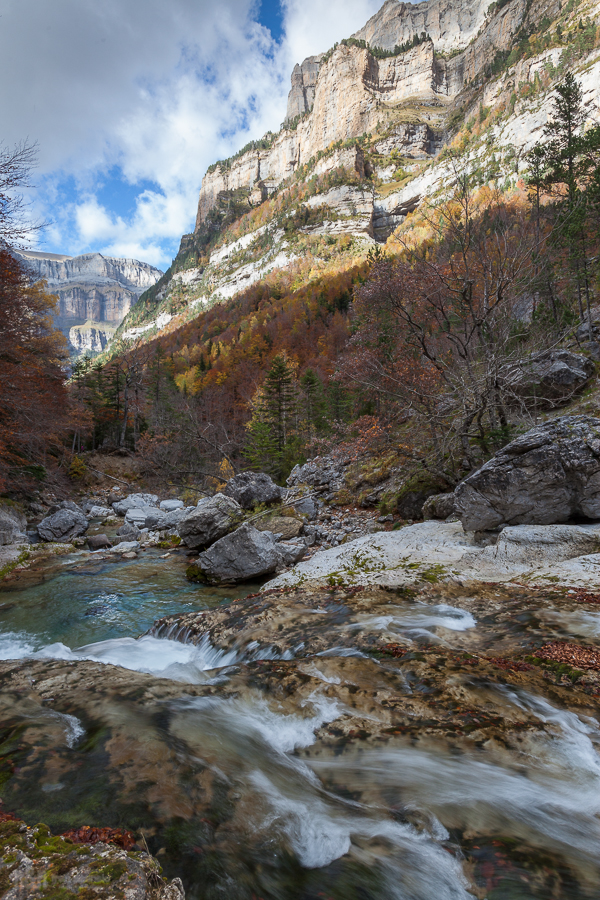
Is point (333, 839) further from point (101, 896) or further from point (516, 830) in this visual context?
point (101, 896)

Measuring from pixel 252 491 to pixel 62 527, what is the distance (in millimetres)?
9388

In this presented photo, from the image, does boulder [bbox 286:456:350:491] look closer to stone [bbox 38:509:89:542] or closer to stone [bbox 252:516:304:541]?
stone [bbox 252:516:304:541]

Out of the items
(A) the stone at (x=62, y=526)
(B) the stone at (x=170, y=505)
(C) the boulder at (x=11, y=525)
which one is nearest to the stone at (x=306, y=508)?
(A) the stone at (x=62, y=526)

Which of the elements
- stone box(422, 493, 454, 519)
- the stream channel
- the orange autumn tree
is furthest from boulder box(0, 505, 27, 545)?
stone box(422, 493, 454, 519)

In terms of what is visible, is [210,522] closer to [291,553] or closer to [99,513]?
[291,553]

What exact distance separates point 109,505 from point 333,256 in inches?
3961

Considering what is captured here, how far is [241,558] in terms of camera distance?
428 inches

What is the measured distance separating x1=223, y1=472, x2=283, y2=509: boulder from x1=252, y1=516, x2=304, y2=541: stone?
1.35 metres

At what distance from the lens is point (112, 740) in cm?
323

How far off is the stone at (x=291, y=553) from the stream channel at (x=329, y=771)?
20.8 ft

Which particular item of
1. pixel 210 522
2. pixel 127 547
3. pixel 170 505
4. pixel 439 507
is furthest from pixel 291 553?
pixel 170 505

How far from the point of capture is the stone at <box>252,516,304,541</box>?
13625mm

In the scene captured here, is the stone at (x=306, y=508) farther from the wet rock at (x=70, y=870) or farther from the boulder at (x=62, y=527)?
the wet rock at (x=70, y=870)

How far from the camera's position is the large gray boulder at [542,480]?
7.56 metres
